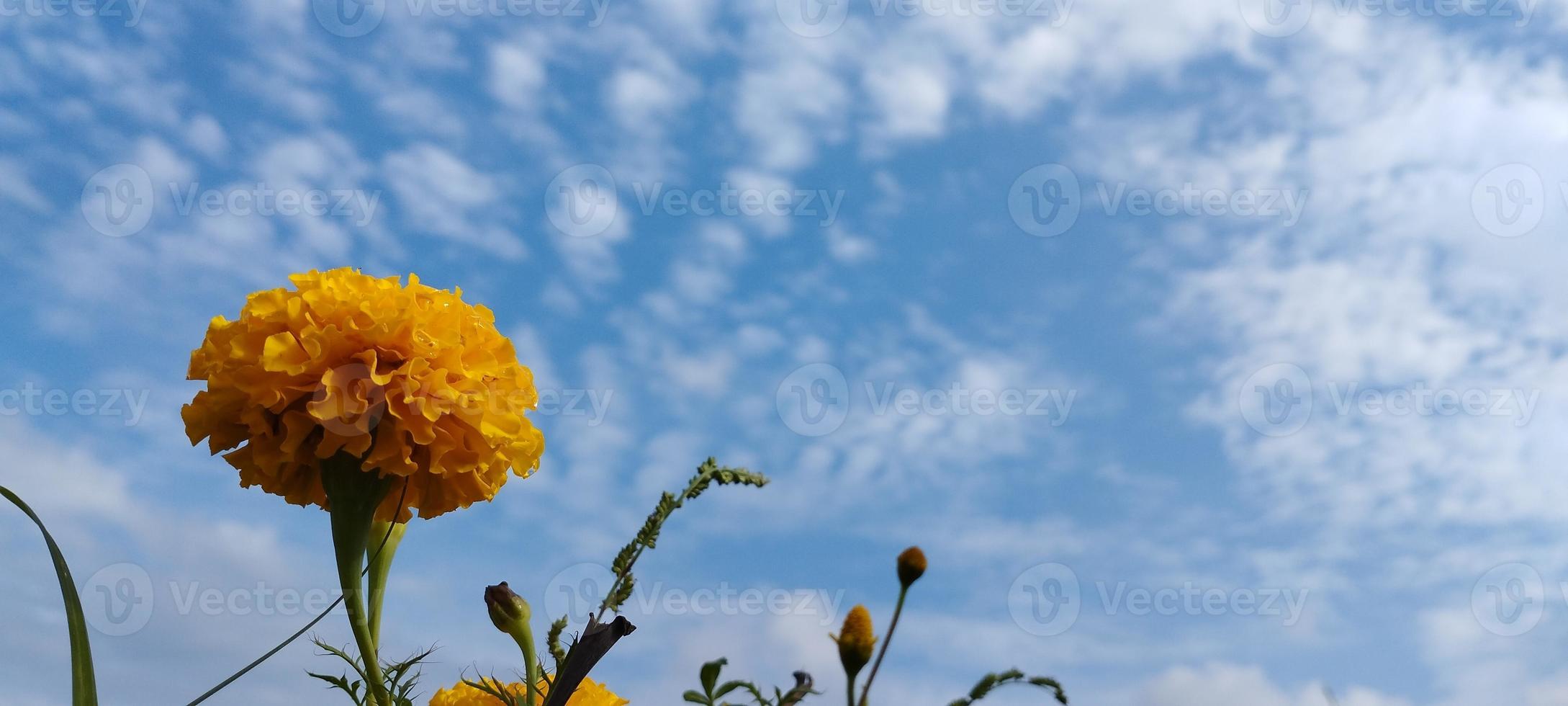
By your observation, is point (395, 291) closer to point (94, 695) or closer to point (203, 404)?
point (203, 404)

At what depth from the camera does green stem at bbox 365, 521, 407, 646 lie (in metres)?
2.16

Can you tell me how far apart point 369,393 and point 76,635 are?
2.15ft

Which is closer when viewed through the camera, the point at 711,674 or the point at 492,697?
the point at 711,674

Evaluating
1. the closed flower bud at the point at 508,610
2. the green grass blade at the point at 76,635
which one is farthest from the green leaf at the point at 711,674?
the green grass blade at the point at 76,635

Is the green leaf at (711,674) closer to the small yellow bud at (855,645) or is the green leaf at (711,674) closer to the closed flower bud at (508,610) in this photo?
the small yellow bud at (855,645)

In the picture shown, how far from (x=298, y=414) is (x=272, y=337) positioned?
17 cm

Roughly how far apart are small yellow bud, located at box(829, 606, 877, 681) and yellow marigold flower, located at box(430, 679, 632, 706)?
1298 mm

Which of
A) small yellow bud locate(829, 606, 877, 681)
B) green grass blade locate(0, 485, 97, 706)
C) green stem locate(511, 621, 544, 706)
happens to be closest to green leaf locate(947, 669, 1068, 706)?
small yellow bud locate(829, 606, 877, 681)

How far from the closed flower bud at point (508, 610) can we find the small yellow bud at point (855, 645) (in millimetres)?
879

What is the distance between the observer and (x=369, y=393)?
2.16 m

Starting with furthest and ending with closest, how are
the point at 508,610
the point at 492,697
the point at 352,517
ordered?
the point at 492,697, the point at 352,517, the point at 508,610

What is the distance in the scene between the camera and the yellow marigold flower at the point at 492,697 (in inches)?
92.3

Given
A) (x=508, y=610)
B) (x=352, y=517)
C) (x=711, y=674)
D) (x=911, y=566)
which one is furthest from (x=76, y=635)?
(x=911, y=566)

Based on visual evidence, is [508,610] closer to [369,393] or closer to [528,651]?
[528,651]
